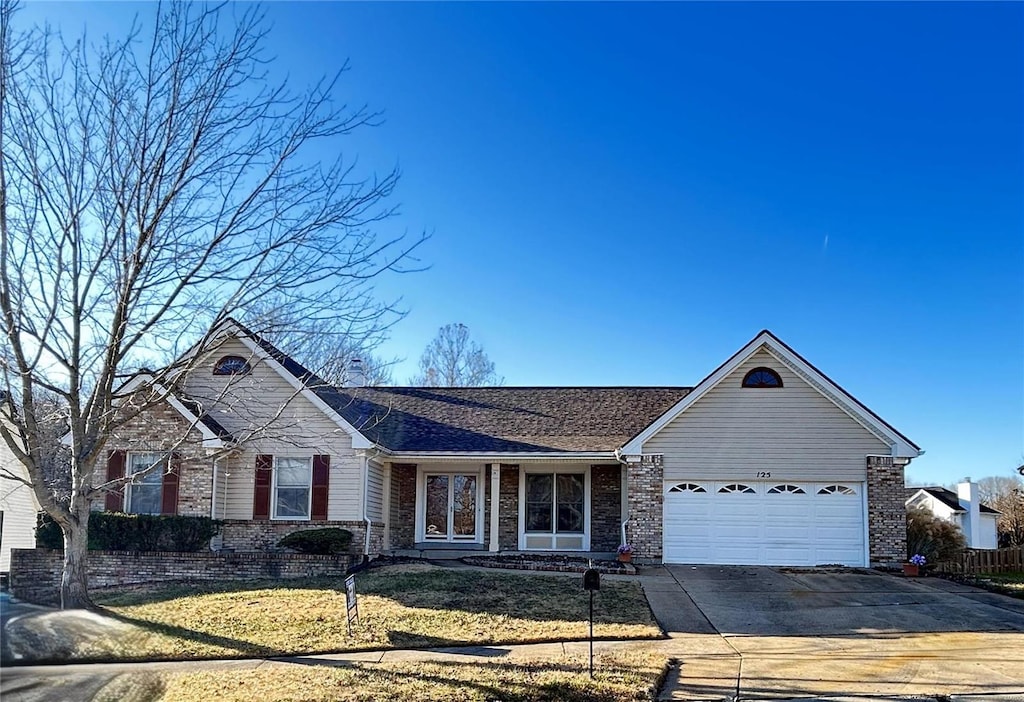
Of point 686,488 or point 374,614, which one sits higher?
point 686,488

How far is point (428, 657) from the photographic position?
34.3 ft

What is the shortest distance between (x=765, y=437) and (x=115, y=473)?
14995 mm

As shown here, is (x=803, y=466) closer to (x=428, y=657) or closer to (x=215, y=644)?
(x=428, y=657)

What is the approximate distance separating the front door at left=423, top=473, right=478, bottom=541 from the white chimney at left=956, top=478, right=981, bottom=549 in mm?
19829

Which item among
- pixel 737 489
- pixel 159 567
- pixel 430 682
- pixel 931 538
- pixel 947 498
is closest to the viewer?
pixel 430 682

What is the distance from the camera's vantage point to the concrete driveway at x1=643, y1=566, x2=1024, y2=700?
9180mm

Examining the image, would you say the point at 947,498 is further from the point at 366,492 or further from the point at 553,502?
the point at 366,492

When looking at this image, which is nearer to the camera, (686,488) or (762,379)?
(686,488)

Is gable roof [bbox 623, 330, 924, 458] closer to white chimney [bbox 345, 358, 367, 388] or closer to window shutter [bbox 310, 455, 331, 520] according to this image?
window shutter [bbox 310, 455, 331, 520]

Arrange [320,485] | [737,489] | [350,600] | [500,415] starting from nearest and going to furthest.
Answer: [350,600] < [320,485] < [737,489] < [500,415]

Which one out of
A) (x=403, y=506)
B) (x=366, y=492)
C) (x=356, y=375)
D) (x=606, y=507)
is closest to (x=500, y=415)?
(x=403, y=506)

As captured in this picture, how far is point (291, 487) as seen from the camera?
20312mm

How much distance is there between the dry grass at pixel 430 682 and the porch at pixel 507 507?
1187cm

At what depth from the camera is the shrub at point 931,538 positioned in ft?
68.6
